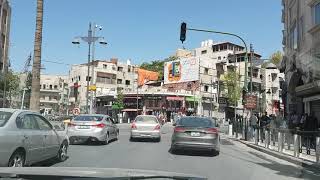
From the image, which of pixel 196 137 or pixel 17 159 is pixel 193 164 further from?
pixel 17 159

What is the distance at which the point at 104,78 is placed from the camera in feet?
347

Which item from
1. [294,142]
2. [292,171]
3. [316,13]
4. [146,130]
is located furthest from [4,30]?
[292,171]

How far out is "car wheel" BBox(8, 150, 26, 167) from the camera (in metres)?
10.8

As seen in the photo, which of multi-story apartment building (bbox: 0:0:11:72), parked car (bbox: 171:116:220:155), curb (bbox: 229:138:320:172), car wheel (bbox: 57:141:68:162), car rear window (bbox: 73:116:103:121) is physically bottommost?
curb (bbox: 229:138:320:172)

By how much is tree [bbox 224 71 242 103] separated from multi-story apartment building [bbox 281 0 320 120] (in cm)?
4952

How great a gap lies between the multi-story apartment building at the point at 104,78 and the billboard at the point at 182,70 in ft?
34.9

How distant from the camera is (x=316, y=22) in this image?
1030 inches

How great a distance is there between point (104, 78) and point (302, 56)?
261 feet

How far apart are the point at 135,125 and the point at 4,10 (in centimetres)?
2872

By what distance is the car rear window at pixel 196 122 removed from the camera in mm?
18781

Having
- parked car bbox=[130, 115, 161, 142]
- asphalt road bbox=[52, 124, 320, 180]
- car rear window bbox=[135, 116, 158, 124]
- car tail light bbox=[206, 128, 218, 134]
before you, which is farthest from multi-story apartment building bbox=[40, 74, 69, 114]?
asphalt road bbox=[52, 124, 320, 180]

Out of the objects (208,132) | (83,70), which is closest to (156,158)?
(208,132)

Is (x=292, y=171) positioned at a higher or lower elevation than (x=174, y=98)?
lower

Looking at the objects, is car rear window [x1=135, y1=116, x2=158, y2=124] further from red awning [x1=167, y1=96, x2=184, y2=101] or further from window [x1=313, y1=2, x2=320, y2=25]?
red awning [x1=167, y1=96, x2=184, y2=101]
